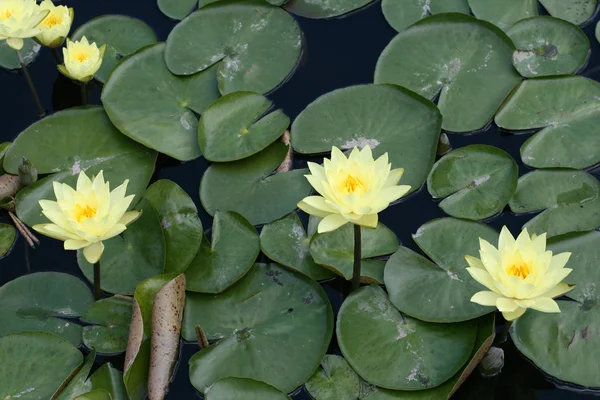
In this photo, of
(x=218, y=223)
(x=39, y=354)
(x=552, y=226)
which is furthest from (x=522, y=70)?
(x=39, y=354)

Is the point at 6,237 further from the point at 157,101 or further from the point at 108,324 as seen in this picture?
the point at 157,101

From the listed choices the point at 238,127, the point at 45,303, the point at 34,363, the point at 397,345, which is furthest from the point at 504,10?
the point at 34,363

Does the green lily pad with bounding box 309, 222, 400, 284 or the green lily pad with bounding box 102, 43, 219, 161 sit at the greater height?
the green lily pad with bounding box 102, 43, 219, 161

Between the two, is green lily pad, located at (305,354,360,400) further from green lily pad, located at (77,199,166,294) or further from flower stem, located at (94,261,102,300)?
flower stem, located at (94,261,102,300)

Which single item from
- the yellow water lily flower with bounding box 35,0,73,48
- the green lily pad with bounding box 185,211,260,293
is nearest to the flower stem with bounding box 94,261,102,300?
the green lily pad with bounding box 185,211,260,293

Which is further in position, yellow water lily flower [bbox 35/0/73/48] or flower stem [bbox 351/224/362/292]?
yellow water lily flower [bbox 35/0/73/48]
